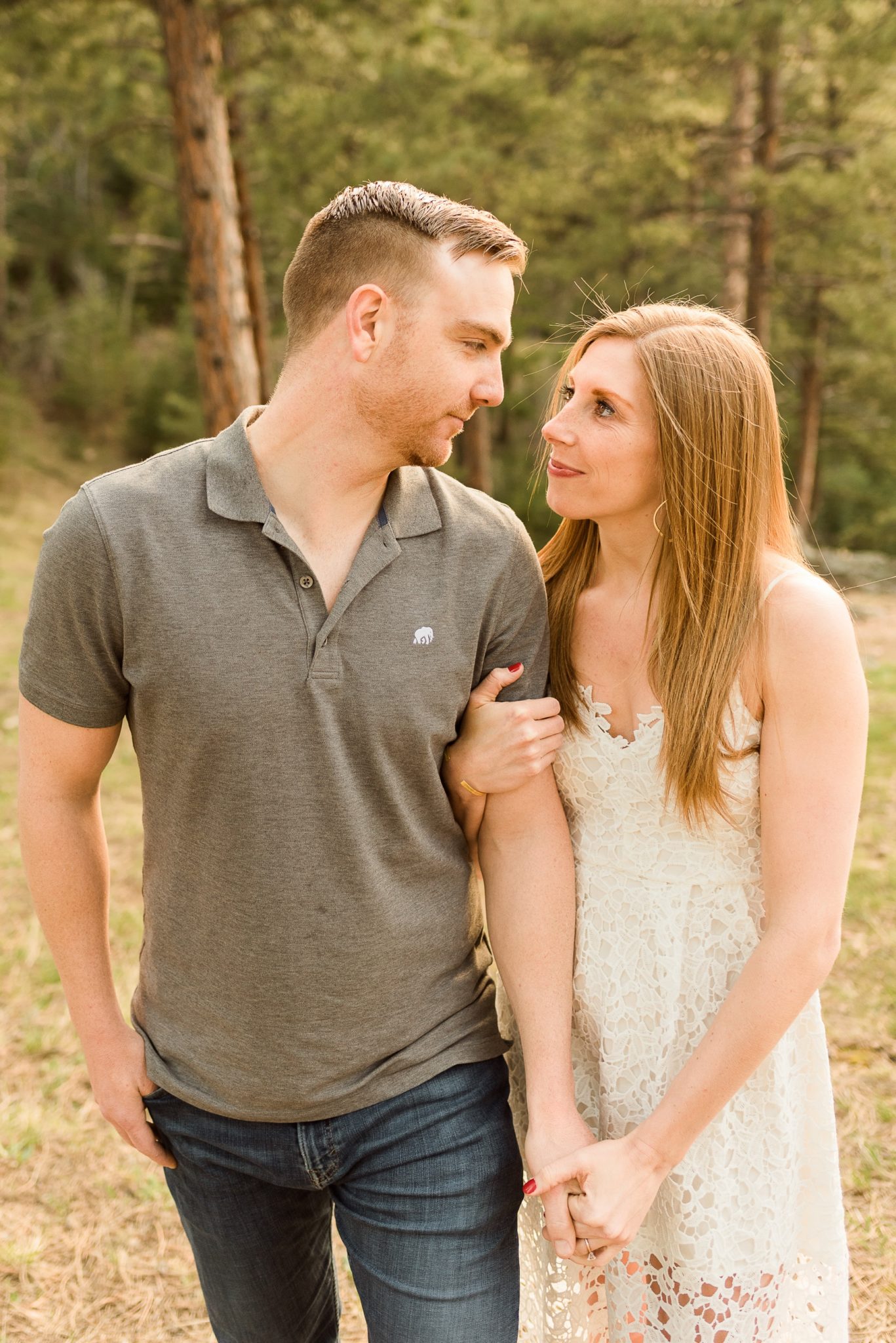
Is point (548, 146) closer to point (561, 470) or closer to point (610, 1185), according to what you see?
point (561, 470)

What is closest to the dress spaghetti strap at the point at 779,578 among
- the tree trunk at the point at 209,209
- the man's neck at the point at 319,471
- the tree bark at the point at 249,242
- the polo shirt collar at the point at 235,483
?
the man's neck at the point at 319,471

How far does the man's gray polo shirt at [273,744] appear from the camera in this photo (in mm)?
1631

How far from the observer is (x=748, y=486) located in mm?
1815

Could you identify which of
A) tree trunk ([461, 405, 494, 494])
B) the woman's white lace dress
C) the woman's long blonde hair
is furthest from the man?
tree trunk ([461, 405, 494, 494])

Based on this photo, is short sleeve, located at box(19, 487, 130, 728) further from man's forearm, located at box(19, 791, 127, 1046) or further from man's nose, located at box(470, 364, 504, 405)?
man's nose, located at box(470, 364, 504, 405)

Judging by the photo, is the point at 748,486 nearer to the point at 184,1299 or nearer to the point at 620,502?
the point at 620,502

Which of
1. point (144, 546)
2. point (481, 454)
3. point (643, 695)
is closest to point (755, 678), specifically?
point (643, 695)

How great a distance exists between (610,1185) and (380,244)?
1.51m

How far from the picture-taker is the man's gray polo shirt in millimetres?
1631

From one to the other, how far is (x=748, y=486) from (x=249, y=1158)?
135 cm

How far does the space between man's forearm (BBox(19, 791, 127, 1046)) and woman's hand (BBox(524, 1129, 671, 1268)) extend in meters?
0.78

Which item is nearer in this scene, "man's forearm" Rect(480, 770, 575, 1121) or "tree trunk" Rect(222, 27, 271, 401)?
"man's forearm" Rect(480, 770, 575, 1121)

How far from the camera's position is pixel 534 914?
187 centimetres

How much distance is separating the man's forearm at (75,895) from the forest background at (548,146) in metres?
4.14
